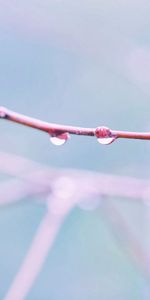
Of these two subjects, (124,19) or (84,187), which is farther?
(124,19)

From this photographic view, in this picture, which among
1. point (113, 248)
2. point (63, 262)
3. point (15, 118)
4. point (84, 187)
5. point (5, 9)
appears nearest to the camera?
point (15, 118)

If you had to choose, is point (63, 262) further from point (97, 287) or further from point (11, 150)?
point (11, 150)

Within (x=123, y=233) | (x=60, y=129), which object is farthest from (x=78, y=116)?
(x=60, y=129)

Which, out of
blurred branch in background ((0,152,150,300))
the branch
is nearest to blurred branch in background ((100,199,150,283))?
blurred branch in background ((0,152,150,300))

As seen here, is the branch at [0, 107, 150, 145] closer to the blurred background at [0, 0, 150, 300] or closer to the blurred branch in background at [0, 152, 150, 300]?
the blurred branch in background at [0, 152, 150, 300]

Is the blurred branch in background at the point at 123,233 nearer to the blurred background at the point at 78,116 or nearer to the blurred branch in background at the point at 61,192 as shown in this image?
the blurred branch in background at the point at 61,192

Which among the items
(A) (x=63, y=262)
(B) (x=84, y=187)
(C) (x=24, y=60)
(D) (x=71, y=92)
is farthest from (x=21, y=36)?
(B) (x=84, y=187)

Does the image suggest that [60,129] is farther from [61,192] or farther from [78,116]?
[78,116]

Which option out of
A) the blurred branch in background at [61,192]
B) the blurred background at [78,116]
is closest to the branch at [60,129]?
the blurred branch in background at [61,192]
